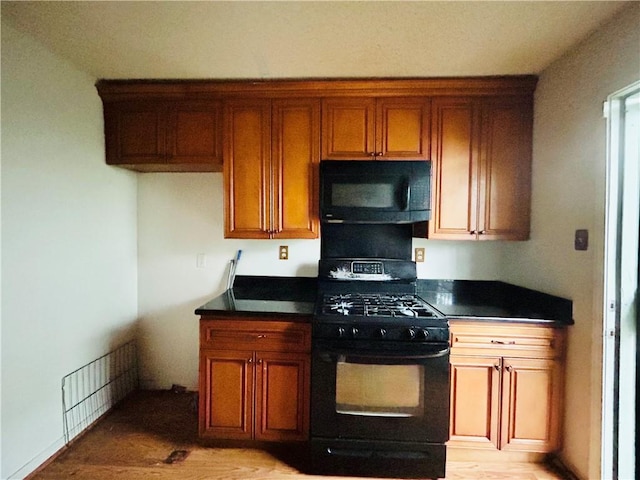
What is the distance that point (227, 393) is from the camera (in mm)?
2037

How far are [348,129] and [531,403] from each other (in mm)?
1991

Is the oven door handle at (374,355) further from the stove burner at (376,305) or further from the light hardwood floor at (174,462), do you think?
the light hardwood floor at (174,462)

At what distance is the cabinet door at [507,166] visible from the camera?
225 cm

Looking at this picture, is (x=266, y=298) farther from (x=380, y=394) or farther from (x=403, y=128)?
(x=403, y=128)

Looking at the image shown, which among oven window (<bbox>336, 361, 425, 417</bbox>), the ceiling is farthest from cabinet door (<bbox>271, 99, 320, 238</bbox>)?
oven window (<bbox>336, 361, 425, 417</bbox>)

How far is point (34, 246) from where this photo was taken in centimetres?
183

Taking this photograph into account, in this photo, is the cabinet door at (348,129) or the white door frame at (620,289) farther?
the cabinet door at (348,129)

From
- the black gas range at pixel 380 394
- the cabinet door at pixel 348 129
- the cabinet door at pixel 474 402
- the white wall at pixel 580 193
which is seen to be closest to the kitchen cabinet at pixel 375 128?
the cabinet door at pixel 348 129

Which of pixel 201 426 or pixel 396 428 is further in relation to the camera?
pixel 201 426

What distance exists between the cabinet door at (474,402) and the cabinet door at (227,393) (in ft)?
3.91

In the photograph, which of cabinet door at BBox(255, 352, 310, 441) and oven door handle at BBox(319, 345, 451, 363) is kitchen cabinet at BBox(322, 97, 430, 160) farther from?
cabinet door at BBox(255, 352, 310, 441)

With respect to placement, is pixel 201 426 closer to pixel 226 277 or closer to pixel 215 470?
pixel 215 470

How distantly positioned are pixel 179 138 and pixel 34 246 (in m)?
1.07

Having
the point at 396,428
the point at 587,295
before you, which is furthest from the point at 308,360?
the point at 587,295
